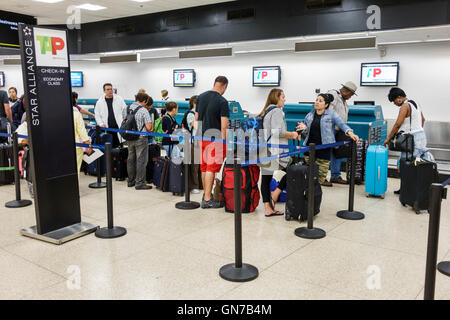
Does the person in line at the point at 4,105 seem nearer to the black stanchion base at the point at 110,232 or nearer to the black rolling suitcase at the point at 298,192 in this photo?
the black stanchion base at the point at 110,232

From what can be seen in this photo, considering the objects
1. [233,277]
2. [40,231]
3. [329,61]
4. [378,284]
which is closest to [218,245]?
[233,277]

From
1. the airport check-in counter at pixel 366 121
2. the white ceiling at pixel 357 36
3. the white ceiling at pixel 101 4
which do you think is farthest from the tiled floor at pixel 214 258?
the white ceiling at pixel 101 4

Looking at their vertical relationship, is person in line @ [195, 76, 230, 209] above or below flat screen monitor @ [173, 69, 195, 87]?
below

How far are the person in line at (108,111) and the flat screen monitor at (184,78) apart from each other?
227 inches

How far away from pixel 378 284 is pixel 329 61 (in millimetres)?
8316

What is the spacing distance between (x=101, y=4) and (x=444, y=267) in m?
9.24

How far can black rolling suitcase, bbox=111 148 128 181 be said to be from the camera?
705 centimetres

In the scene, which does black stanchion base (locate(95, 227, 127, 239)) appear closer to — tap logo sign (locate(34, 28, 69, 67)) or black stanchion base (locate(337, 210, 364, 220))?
tap logo sign (locate(34, 28, 69, 67))

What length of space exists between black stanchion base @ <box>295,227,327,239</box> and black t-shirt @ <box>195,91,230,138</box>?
163cm

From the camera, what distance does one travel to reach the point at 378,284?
10.4 ft

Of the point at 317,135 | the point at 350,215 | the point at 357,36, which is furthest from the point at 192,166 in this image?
the point at 357,36

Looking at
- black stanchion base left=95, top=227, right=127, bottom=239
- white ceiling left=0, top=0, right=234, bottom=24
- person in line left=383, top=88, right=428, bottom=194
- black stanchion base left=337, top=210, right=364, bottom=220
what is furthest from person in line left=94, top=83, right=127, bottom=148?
person in line left=383, top=88, right=428, bottom=194

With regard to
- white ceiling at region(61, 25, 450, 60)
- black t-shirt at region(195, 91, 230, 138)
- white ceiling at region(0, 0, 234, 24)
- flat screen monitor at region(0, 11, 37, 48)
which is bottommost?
black t-shirt at region(195, 91, 230, 138)
